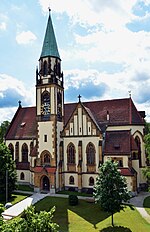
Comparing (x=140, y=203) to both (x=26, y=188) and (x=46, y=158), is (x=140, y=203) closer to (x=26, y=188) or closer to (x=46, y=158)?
(x=46, y=158)

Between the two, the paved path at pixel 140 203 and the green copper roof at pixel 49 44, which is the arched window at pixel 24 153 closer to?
the green copper roof at pixel 49 44

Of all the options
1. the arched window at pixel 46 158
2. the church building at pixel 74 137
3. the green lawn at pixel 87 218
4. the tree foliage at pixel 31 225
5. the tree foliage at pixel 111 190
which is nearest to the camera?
the tree foliage at pixel 31 225

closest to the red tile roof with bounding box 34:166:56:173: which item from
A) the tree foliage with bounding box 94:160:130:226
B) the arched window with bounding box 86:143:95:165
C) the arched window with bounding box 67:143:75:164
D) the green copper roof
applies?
the arched window with bounding box 67:143:75:164

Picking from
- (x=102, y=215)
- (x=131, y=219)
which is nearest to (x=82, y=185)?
(x=102, y=215)

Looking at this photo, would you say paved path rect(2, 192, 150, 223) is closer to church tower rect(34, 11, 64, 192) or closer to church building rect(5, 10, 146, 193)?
church building rect(5, 10, 146, 193)

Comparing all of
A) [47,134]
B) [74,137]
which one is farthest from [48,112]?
[74,137]

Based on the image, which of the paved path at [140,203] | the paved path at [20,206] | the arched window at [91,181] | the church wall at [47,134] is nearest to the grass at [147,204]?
the paved path at [140,203]

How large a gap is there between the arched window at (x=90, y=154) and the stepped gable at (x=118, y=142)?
227 centimetres

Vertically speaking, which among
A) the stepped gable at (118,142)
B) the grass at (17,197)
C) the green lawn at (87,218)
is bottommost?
the green lawn at (87,218)

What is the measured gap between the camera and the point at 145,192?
41.6 m

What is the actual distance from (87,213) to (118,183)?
8.15 meters

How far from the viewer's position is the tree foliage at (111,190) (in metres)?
25.1

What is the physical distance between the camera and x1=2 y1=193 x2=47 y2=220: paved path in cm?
3156

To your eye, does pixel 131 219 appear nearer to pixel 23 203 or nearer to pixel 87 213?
pixel 87 213
